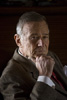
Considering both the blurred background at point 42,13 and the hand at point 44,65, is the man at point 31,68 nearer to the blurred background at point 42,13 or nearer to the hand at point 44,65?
the hand at point 44,65

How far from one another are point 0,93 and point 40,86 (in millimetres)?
272

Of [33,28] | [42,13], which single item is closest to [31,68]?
[33,28]

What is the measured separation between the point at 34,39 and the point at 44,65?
0.68 ft

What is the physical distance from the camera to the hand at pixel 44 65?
1596 mm

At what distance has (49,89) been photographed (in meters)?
1.55

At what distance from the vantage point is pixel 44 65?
1.62 meters

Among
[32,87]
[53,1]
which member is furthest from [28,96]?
[53,1]

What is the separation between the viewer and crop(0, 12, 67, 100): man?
1516mm

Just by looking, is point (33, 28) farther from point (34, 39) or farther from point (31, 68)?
point (31, 68)

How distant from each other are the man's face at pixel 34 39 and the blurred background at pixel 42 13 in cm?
84

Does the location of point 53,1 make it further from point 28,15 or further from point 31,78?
point 31,78

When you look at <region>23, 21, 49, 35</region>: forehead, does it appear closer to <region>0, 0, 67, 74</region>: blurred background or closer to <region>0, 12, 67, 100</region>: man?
<region>0, 12, 67, 100</region>: man

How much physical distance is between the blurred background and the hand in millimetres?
916

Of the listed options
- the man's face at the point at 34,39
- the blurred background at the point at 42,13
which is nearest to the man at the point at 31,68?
the man's face at the point at 34,39
